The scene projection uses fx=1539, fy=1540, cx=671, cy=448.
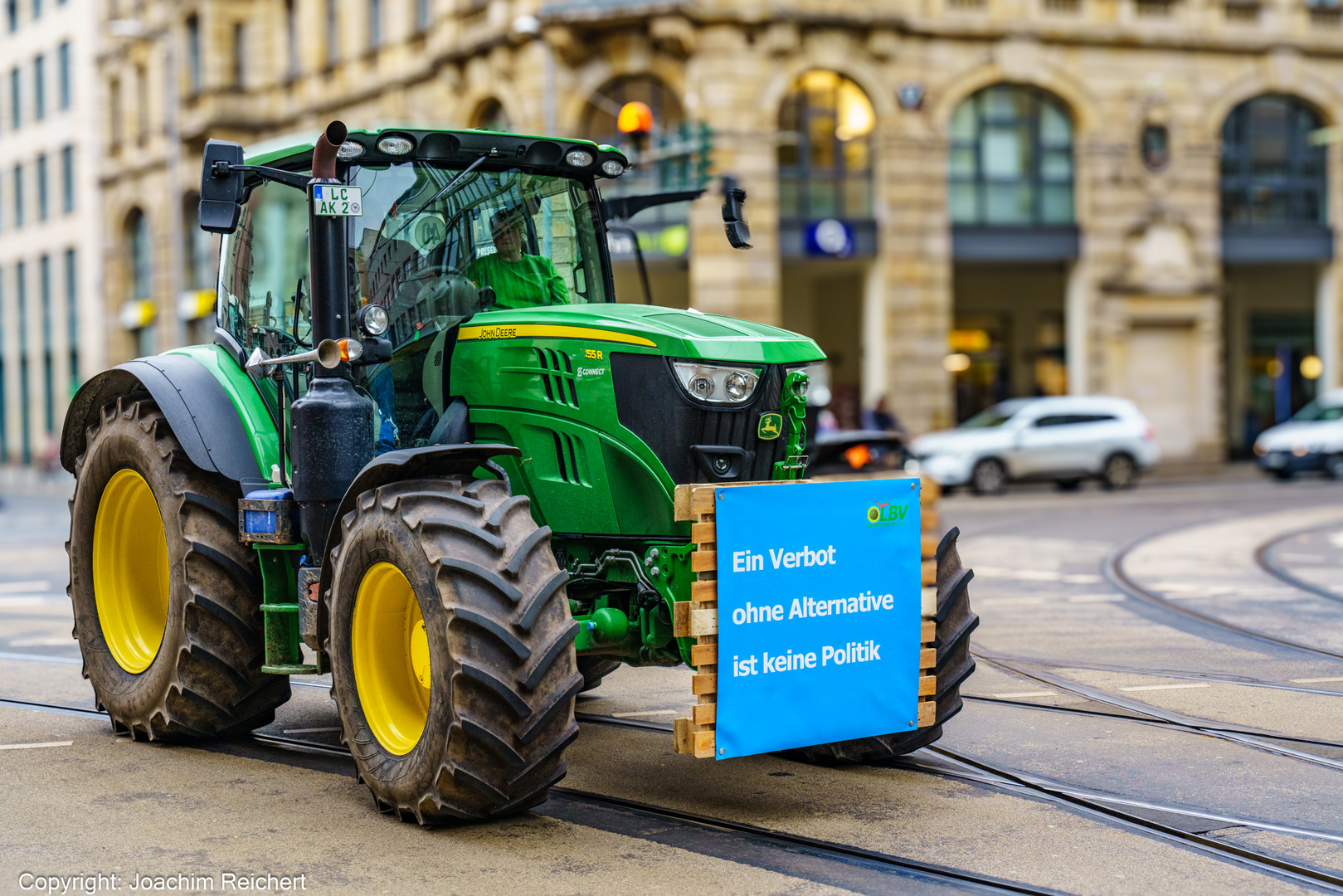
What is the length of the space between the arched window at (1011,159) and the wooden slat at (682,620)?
94.9ft

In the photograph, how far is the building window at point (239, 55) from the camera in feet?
135

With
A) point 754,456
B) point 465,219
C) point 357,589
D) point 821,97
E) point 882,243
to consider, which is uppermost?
point 821,97

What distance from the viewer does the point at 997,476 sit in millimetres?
28828

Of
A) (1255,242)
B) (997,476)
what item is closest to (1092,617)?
(997,476)

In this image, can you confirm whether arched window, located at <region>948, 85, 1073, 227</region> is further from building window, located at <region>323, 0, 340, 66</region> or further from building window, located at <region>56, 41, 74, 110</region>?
building window, located at <region>56, 41, 74, 110</region>

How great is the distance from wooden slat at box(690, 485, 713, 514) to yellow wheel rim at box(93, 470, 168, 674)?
3.35 meters

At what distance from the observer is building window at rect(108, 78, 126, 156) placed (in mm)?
48438

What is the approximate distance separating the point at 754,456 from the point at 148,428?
9.99 ft

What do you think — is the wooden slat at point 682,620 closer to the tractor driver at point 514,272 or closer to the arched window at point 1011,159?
the tractor driver at point 514,272

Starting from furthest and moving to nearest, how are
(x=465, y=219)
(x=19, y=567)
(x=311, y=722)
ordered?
(x=19, y=567)
(x=311, y=722)
(x=465, y=219)

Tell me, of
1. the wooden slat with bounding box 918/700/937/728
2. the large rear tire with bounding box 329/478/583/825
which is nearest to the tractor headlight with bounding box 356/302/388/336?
the large rear tire with bounding box 329/478/583/825

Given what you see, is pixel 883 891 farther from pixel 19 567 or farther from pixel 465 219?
pixel 19 567

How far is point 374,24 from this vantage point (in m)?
Result: 36.8

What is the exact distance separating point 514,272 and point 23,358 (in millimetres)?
54633
